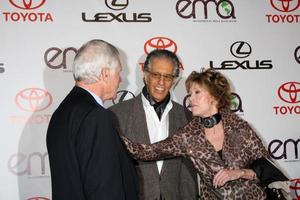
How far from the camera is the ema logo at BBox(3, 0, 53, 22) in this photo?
3.06 metres

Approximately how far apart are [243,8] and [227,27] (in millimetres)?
237

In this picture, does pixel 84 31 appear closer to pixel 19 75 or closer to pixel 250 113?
pixel 19 75

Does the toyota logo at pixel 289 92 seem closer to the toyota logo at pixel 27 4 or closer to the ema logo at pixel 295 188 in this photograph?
the ema logo at pixel 295 188

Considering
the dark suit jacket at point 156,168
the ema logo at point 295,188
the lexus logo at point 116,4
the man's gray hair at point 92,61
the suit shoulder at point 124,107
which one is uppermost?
the lexus logo at point 116,4

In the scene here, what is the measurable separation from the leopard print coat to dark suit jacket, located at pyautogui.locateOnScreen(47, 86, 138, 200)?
2.38ft

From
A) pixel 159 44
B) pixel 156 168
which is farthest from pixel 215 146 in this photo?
pixel 159 44

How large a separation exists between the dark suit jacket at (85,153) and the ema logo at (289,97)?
7.44ft

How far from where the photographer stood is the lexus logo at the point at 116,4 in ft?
10.4

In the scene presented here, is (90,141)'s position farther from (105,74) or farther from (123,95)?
(123,95)

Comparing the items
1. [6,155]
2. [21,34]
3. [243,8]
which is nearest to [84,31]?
[21,34]

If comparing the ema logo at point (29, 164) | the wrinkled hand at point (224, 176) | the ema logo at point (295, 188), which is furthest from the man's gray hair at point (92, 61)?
the ema logo at point (295, 188)

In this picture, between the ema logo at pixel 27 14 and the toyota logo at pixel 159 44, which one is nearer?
the ema logo at pixel 27 14

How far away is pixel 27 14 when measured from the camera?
308 centimetres

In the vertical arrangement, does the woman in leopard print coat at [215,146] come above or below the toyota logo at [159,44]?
below
